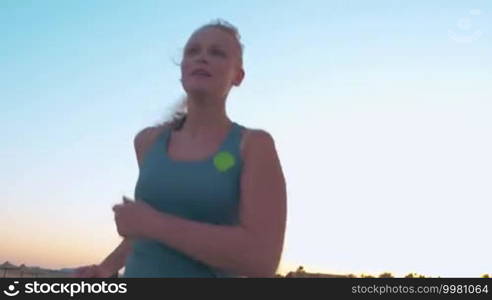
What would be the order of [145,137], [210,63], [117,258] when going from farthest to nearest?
1. [145,137]
2. [117,258]
3. [210,63]

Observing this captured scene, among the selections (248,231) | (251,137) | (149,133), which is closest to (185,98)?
(149,133)

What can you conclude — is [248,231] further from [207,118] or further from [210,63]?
[210,63]

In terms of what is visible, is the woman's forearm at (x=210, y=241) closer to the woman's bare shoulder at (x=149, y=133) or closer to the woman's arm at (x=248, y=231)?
the woman's arm at (x=248, y=231)

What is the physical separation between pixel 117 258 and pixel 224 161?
1.00 meters

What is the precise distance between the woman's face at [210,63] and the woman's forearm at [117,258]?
1.01 metres

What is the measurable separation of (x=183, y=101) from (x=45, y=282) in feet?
4.42

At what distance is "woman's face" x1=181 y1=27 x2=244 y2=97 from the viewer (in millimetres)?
2758

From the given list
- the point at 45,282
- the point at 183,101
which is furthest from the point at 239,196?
the point at 45,282

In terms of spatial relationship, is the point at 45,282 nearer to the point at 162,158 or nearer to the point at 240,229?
the point at 162,158

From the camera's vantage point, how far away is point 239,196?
2.47m

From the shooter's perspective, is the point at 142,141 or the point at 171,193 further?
the point at 142,141

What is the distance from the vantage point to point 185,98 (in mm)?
3189

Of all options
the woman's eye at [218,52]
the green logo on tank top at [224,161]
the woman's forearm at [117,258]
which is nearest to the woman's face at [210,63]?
the woman's eye at [218,52]

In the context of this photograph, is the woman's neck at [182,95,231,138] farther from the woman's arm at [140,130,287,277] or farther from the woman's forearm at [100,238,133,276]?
the woman's forearm at [100,238,133,276]
